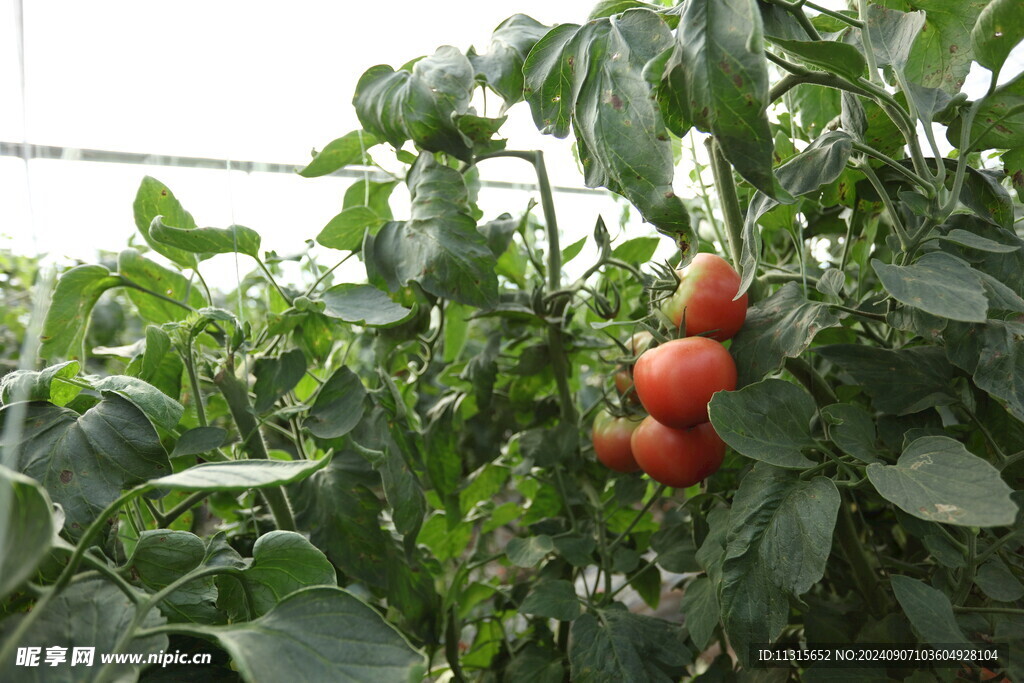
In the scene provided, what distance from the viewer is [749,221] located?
42 cm

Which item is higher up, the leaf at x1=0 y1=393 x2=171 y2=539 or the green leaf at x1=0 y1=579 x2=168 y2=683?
the leaf at x1=0 y1=393 x2=171 y2=539

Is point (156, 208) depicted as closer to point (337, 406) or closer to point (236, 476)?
point (337, 406)

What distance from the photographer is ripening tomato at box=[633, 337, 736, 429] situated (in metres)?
0.47

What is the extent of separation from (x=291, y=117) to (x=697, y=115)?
2.31 ft

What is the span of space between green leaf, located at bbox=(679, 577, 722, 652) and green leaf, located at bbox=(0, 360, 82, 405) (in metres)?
0.48

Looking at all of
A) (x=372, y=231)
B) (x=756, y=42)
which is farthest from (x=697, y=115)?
(x=372, y=231)

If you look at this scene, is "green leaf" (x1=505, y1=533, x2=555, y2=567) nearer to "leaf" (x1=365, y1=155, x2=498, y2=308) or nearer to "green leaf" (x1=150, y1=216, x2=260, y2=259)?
"leaf" (x1=365, y1=155, x2=498, y2=308)

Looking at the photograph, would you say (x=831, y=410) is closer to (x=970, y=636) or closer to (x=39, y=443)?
(x=970, y=636)

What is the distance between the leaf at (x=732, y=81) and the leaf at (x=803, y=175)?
0.22 feet

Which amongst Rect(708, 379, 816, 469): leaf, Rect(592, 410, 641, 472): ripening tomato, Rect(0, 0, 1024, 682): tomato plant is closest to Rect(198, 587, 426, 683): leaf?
Rect(0, 0, 1024, 682): tomato plant

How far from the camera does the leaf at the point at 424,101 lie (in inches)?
21.4

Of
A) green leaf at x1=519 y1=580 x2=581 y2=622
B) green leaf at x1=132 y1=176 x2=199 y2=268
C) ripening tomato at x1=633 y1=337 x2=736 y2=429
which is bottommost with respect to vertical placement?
green leaf at x1=519 y1=580 x2=581 y2=622

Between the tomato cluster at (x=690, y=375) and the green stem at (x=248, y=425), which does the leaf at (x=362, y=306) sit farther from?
the tomato cluster at (x=690, y=375)

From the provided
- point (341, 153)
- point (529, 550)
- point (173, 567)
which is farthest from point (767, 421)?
point (341, 153)
